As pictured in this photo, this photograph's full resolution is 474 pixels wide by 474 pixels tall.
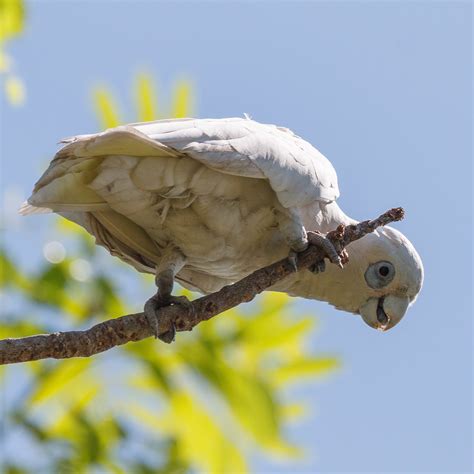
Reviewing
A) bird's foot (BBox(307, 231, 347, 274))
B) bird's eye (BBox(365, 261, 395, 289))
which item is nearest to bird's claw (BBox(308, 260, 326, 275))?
bird's foot (BBox(307, 231, 347, 274))

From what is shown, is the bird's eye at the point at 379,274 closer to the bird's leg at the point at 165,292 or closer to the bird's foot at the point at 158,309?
the bird's leg at the point at 165,292

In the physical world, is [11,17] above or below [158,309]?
above

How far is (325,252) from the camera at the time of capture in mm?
3943

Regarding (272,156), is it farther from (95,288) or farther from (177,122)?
(95,288)

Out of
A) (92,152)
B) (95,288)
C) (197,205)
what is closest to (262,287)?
(197,205)

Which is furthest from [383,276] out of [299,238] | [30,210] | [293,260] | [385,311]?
[30,210]

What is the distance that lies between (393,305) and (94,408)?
59.9 inches

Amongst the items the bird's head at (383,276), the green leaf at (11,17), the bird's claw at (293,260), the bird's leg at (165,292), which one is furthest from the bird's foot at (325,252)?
the green leaf at (11,17)

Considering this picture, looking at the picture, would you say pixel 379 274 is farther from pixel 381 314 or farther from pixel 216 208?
pixel 216 208

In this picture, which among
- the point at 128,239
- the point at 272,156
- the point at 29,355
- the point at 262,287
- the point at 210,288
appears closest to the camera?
the point at 29,355

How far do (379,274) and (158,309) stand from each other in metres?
1.11

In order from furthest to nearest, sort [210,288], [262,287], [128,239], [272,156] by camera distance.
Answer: [210,288]
[128,239]
[272,156]
[262,287]

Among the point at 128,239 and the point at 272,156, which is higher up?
the point at 272,156

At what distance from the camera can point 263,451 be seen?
4.38 m
